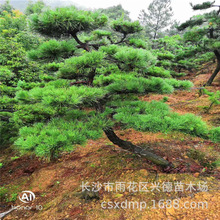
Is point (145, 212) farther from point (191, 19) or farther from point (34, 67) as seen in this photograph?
point (191, 19)

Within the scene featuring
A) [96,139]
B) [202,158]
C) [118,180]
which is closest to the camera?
[96,139]

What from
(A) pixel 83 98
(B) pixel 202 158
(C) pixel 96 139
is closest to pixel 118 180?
(C) pixel 96 139

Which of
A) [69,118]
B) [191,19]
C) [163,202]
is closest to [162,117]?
[163,202]

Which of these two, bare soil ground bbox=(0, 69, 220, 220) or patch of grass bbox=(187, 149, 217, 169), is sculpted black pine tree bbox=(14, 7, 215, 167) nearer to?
bare soil ground bbox=(0, 69, 220, 220)

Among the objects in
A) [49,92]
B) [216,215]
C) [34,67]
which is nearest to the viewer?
[49,92]

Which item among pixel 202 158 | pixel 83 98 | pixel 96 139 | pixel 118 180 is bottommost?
pixel 118 180

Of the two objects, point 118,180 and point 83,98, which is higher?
point 83,98

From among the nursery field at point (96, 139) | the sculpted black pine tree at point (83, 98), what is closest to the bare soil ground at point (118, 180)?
the nursery field at point (96, 139)

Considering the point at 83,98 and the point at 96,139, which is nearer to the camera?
the point at 83,98

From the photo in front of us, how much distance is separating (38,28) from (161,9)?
18.9 meters

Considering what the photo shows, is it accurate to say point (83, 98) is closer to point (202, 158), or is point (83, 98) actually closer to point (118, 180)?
point (118, 180)

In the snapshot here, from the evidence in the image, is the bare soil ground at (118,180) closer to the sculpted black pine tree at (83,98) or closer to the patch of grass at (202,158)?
the patch of grass at (202,158)

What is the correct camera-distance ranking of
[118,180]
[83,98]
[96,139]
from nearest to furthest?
1. [83,98]
2. [96,139]
3. [118,180]

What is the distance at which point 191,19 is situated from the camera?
18.1ft
